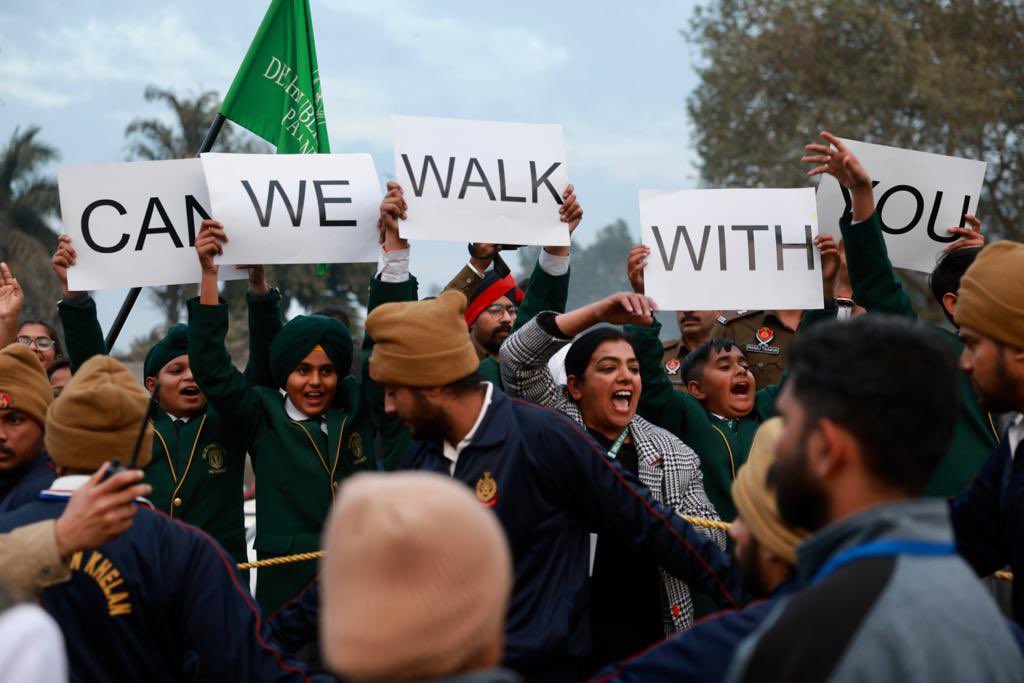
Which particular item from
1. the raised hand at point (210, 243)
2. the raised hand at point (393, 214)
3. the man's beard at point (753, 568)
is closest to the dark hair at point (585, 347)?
the raised hand at point (393, 214)

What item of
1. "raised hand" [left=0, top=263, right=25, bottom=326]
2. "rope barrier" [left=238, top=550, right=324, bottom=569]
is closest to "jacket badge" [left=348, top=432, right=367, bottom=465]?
"rope barrier" [left=238, top=550, right=324, bottom=569]

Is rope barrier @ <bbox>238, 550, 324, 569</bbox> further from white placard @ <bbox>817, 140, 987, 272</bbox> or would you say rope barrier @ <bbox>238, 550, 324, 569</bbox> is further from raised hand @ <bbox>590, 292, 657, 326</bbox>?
white placard @ <bbox>817, 140, 987, 272</bbox>

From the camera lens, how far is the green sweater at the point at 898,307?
537cm

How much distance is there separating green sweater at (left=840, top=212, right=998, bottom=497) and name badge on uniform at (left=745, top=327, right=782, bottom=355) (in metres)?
2.39

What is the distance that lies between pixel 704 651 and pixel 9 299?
16.6 feet

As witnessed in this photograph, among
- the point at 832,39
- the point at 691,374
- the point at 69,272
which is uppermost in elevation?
the point at 832,39

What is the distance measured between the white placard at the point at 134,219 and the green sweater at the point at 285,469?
480mm

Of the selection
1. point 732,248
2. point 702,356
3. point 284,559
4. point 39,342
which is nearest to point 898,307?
point 732,248

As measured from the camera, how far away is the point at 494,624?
214cm

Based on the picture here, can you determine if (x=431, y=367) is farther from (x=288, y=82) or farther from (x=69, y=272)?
(x=288, y=82)

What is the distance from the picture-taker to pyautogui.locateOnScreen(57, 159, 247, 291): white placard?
608 cm

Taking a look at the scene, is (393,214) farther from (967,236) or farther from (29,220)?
(29,220)

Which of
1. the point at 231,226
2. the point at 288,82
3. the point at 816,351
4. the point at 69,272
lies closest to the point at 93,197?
the point at 69,272

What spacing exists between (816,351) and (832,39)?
93.9 feet
